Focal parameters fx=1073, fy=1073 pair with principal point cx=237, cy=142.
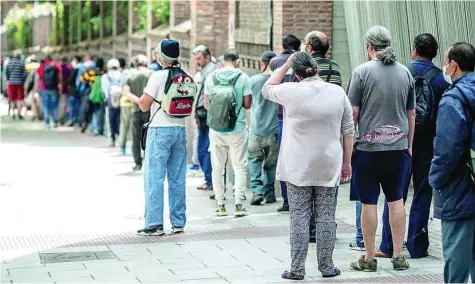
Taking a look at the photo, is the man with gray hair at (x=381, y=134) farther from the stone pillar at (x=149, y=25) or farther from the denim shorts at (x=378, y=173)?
the stone pillar at (x=149, y=25)

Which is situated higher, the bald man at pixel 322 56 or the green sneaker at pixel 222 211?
the bald man at pixel 322 56

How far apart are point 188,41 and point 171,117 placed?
36.6 feet

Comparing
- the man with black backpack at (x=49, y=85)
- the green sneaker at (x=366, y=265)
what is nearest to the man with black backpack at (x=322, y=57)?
the green sneaker at (x=366, y=265)

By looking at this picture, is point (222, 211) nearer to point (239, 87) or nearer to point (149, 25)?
point (239, 87)

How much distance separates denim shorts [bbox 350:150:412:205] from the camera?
8.69 metres

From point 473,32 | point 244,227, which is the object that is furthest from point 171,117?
point 473,32

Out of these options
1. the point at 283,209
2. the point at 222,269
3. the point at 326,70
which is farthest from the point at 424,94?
the point at 283,209

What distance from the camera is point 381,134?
866 centimetres

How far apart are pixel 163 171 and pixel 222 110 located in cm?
143

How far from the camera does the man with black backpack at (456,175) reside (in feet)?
22.6

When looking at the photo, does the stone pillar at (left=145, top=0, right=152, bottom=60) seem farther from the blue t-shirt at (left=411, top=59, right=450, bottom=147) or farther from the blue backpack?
the blue t-shirt at (left=411, top=59, right=450, bottom=147)

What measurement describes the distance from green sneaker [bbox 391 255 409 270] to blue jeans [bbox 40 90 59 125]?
2045 cm

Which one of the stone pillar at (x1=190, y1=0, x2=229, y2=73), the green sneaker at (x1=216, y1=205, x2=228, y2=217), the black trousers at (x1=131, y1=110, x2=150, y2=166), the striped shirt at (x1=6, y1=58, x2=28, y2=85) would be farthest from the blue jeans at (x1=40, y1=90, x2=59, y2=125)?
the green sneaker at (x1=216, y1=205, x2=228, y2=217)

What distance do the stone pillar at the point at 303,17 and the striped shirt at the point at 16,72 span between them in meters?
17.4
